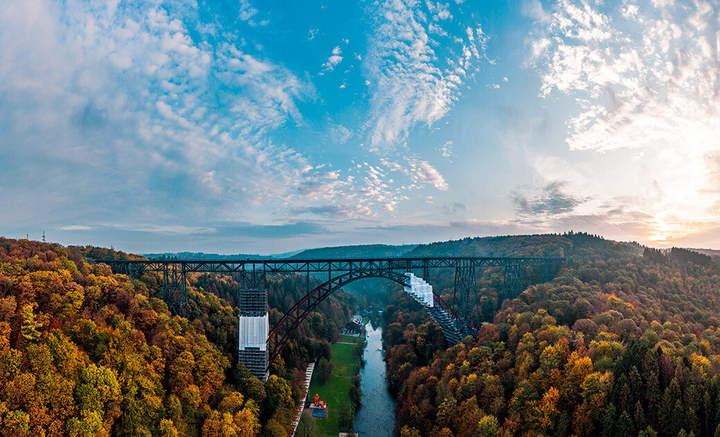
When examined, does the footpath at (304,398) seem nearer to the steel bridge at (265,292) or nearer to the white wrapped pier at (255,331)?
the white wrapped pier at (255,331)

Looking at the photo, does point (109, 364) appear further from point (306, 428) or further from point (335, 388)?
point (335, 388)

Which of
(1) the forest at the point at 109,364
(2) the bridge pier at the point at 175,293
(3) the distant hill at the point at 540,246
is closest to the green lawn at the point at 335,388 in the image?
(1) the forest at the point at 109,364

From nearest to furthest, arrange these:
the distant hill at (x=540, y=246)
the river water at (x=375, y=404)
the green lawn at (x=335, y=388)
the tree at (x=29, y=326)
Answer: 1. the tree at (x=29, y=326)
2. the green lawn at (x=335, y=388)
3. the river water at (x=375, y=404)
4. the distant hill at (x=540, y=246)

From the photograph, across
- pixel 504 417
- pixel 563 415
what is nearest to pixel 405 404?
Result: pixel 504 417

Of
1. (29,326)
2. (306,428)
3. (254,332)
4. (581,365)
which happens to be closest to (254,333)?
(254,332)

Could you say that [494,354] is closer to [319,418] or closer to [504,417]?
[504,417]

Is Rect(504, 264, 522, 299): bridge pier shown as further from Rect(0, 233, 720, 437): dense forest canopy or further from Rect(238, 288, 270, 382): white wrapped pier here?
Rect(238, 288, 270, 382): white wrapped pier

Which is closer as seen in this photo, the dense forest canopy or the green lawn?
the dense forest canopy

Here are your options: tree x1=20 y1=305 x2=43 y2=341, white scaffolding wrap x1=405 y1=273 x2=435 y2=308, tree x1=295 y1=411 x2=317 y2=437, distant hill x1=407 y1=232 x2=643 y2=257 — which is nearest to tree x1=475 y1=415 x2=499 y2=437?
tree x1=295 y1=411 x2=317 y2=437
